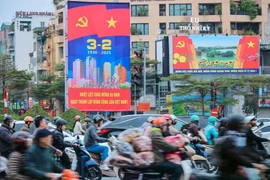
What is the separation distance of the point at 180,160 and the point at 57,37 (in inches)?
2746

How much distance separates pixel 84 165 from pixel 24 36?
3601 inches

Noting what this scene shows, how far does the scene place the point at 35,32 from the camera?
301ft

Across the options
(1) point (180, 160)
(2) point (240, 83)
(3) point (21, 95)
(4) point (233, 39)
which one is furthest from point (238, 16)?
(1) point (180, 160)

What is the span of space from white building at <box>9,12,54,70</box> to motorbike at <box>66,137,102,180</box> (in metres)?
89.1

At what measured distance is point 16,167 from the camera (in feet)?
30.8

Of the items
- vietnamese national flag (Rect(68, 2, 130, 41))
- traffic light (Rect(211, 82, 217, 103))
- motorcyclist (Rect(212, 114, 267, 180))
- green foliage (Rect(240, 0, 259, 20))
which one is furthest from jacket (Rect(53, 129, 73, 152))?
green foliage (Rect(240, 0, 259, 20))

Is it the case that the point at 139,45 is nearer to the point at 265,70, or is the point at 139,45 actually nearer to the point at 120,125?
the point at 265,70

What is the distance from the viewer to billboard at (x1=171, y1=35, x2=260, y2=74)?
65.9 meters

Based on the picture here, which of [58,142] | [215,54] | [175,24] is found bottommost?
[58,142]

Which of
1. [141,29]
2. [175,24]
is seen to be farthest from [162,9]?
[141,29]

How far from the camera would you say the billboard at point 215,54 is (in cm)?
6594

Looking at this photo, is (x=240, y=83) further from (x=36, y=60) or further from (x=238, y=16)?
(x=36, y=60)

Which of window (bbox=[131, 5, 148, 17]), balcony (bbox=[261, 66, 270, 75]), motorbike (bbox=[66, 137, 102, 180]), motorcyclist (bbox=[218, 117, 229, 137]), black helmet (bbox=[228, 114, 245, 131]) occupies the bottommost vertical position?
motorbike (bbox=[66, 137, 102, 180])

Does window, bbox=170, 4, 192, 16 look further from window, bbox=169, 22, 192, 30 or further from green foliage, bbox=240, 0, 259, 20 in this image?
green foliage, bbox=240, 0, 259, 20
